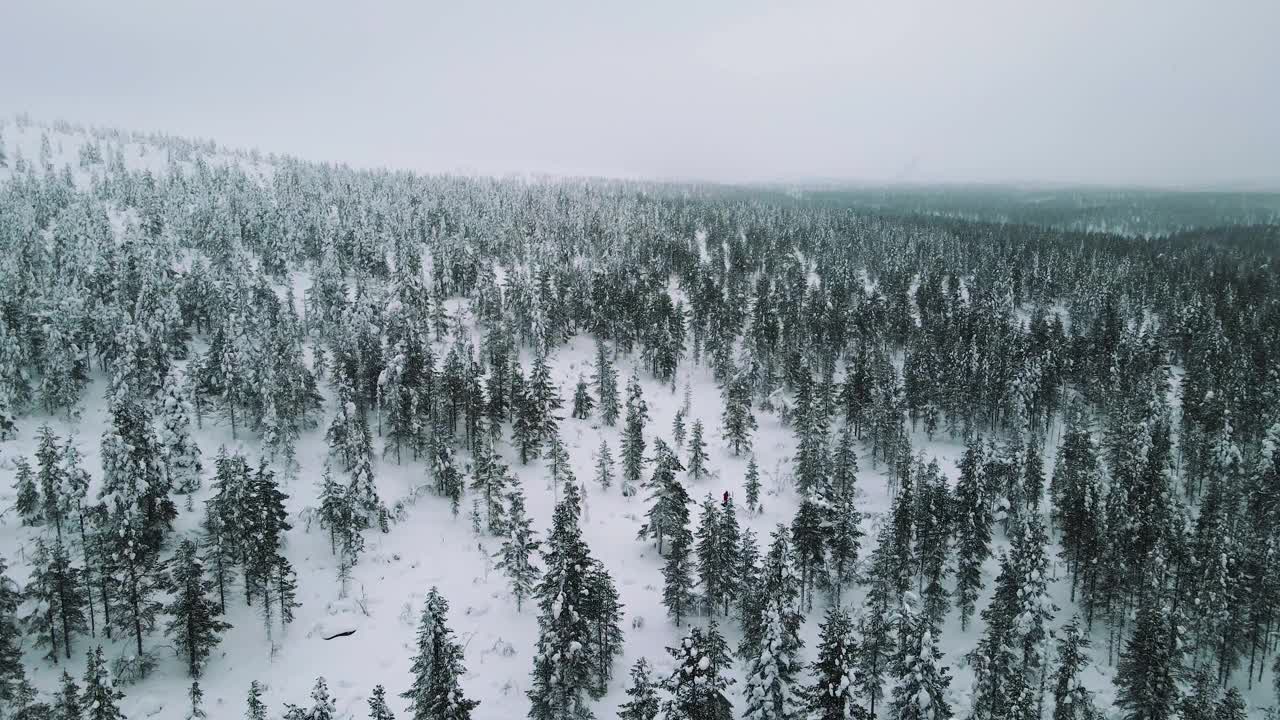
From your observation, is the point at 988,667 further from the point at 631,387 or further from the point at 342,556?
the point at 631,387

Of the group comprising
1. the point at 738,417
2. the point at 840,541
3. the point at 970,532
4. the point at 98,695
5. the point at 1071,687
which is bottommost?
the point at 840,541

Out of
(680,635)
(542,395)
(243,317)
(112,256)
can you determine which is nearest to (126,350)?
(243,317)

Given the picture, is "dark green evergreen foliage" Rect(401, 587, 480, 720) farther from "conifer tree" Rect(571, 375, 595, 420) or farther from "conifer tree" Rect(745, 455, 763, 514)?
"conifer tree" Rect(571, 375, 595, 420)

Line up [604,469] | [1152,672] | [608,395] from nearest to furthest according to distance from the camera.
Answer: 1. [1152,672]
2. [604,469]
3. [608,395]

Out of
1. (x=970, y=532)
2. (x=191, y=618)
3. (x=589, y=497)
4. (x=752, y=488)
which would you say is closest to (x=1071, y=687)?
(x=970, y=532)

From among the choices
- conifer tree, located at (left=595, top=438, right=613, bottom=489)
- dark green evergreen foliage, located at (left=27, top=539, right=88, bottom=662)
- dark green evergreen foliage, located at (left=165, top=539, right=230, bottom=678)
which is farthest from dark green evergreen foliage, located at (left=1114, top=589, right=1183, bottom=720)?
dark green evergreen foliage, located at (left=27, top=539, right=88, bottom=662)

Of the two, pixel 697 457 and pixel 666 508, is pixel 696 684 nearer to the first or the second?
pixel 666 508

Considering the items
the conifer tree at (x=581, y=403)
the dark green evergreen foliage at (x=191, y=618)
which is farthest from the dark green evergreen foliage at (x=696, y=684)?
the conifer tree at (x=581, y=403)
